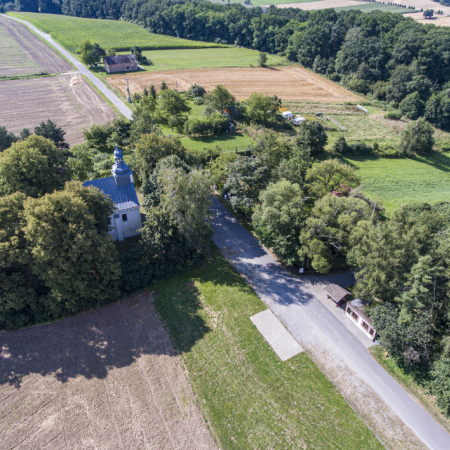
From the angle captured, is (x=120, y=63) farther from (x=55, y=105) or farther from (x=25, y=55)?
(x=25, y=55)

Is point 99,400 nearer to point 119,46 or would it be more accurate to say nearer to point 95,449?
point 95,449

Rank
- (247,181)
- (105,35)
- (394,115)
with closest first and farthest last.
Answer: (247,181) < (394,115) < (105,35)

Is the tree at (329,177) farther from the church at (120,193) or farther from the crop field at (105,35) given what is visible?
the crop field at (105,35)

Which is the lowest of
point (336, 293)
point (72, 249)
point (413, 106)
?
point (336, 293)

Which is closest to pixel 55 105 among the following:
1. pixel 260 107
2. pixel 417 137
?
pixel 260 107

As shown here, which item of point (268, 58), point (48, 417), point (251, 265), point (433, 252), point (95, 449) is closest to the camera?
point (95, 449)

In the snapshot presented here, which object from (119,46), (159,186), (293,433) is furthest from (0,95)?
(293,433)

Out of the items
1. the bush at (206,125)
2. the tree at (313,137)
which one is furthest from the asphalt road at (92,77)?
the tree at (313,137)
